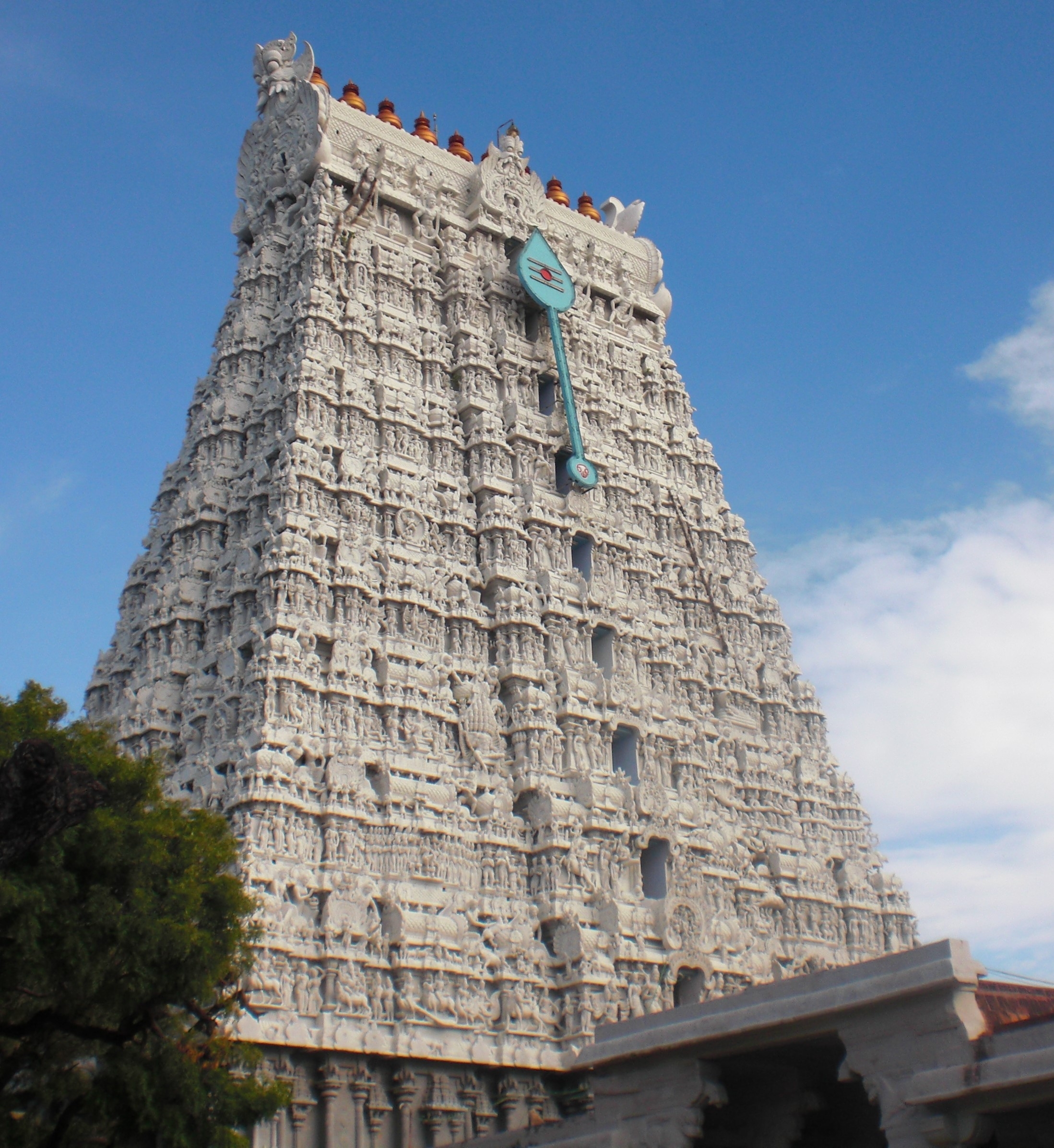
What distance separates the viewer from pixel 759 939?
112 feet

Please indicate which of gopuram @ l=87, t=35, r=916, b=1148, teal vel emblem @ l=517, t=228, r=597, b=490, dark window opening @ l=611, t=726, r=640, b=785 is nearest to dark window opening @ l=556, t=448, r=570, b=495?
gopuram @ l=87, t=35, r=916, b=1148

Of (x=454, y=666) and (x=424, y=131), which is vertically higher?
(x=424, y=131)

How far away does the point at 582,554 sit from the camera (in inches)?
1491

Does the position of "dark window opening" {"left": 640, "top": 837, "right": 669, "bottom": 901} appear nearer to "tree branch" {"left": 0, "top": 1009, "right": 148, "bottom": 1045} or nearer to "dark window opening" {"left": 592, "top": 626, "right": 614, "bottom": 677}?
"dark window opening" {"left": 592, "top": 626, "right": 614, "bottom": 677}

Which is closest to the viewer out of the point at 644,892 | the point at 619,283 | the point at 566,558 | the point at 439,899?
the point at 439,899

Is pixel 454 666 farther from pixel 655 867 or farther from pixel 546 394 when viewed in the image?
pixel 546 394

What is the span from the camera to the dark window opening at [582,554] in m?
37.2

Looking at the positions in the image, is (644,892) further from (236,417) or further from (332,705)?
(236,417)

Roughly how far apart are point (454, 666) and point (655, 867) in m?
7.25

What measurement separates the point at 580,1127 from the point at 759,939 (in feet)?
46.4

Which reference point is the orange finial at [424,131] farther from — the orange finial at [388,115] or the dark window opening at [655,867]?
the dark window opening at [655,867]

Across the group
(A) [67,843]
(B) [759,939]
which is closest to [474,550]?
(B) [759,939]

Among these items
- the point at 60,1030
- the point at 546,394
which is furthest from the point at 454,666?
the point at 60,1030

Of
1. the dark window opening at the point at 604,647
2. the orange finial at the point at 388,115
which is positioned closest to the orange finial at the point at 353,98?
the orange finial at the point at 388,115
